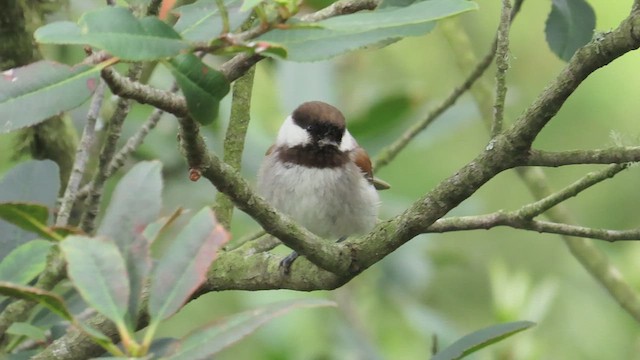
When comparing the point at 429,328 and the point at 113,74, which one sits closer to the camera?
the point at 113,74

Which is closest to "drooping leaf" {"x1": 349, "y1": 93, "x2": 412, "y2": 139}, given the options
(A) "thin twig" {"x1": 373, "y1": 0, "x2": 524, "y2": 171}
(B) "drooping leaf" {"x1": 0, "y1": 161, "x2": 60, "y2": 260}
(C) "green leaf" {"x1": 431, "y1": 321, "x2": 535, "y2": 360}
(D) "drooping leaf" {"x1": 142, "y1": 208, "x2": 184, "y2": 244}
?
(A) "thin twig" {"x1": 373, "y1": 0, "x2": 524, "y2": 171}

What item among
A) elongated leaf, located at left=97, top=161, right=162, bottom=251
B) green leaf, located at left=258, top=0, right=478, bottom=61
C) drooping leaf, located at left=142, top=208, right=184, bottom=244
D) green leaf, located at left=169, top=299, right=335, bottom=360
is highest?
green leaf, located at left=258, top=0, right=478, bottom=61

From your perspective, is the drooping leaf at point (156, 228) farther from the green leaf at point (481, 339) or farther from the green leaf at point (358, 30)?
the green leaf at point (481, 339)

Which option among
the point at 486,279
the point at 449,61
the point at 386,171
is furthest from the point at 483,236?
the point at 386,171

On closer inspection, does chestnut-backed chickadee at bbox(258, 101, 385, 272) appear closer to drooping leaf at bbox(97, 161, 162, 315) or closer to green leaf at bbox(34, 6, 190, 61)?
drooping leaf at bbox(97, 161, 162, 315)

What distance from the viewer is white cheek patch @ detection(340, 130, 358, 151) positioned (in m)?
3.17

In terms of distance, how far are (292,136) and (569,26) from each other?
59.4 inches

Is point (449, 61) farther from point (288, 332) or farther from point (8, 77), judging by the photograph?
point (8, 77)

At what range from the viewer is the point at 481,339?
151 cm

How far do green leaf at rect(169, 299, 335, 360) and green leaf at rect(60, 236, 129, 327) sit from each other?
0.08 m

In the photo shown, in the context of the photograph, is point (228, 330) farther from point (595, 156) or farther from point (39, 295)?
point (595, 156)

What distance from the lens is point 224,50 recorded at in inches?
38.7

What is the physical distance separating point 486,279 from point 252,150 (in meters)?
1.57

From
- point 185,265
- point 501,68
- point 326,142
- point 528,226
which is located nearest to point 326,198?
point 326,142
